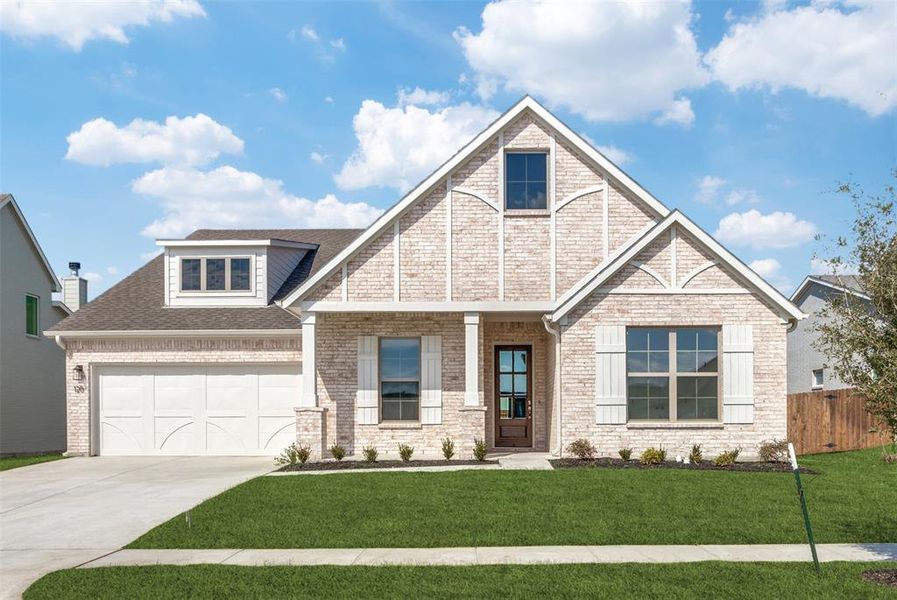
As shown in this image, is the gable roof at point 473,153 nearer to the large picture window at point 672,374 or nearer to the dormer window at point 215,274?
the large picture window at point 672,374

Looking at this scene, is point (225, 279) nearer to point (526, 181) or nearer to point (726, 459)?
point (526, 181)

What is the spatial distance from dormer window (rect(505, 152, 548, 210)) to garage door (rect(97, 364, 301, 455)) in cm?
681

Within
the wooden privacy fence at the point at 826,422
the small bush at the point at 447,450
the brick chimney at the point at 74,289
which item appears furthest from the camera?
the brick chimney at the point at 74,289

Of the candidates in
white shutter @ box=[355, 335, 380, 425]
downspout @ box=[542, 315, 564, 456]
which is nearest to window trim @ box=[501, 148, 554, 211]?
downspout @ box=[542, 315, 564, 456]

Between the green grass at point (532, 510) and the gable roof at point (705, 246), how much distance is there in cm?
344

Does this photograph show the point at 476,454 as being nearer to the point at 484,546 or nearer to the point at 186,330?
the point at 484,546

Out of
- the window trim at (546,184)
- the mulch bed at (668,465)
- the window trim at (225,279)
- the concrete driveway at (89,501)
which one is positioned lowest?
the concrete driveway at (89,501)

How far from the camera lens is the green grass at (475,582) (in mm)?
6988

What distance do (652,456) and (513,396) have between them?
4150 millimetres

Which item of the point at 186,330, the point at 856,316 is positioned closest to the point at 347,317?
the point at 186,330

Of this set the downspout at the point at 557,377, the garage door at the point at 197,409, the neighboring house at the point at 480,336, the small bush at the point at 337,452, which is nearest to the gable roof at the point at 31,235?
the neighboring house at the point at 480,336

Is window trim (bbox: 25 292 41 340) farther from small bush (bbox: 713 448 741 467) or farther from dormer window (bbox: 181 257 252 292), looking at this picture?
small bush (bbox: 713 448 741 467)

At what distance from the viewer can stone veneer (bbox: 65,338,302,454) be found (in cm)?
1828

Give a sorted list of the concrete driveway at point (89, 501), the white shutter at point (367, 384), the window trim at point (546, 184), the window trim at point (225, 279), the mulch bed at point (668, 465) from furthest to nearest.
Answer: the window trim at point (225, 279)
the white shutter at point (367, 384)
the window trim at point (546, 184)
the mulch bed at point (668, 465)
the concrete driveway at point (89, 501)
